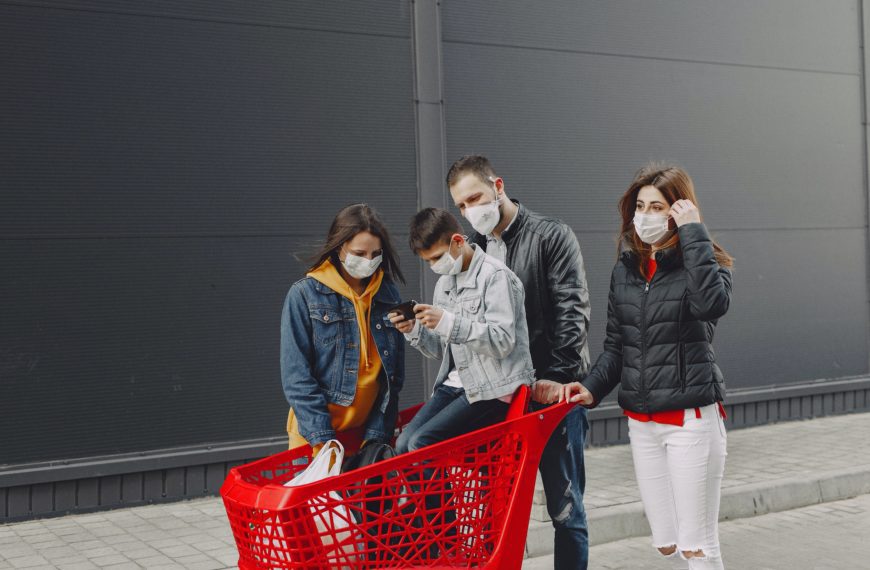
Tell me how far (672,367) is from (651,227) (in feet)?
1.71

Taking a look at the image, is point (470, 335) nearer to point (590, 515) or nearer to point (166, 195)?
point (590, 515)

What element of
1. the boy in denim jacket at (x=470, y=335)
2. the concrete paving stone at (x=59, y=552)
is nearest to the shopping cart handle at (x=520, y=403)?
the boy in denim jacket at (x=470, y=335)

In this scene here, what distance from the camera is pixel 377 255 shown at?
11.9 feet

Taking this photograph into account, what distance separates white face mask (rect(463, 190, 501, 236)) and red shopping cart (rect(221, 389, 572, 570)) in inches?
35.8

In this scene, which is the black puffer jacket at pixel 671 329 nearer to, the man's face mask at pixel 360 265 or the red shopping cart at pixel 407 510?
the red shopping cart at pixel 407 510

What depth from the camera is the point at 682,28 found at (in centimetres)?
912

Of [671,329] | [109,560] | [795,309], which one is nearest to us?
[671,329]

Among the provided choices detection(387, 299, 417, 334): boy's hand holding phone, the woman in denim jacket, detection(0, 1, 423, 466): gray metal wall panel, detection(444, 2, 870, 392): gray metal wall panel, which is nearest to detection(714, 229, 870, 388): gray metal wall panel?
detection(444, 2, 870, 392): gray metal wall panel

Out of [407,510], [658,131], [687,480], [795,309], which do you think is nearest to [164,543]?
[407,510]

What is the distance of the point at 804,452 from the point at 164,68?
5700 millimetres

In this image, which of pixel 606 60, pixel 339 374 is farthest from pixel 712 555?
pixel 606 60

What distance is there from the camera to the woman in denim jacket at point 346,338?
140 inches

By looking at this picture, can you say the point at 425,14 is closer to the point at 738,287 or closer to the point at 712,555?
the point at 738,287

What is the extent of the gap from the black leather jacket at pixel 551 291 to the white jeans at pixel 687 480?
429 millimetres
